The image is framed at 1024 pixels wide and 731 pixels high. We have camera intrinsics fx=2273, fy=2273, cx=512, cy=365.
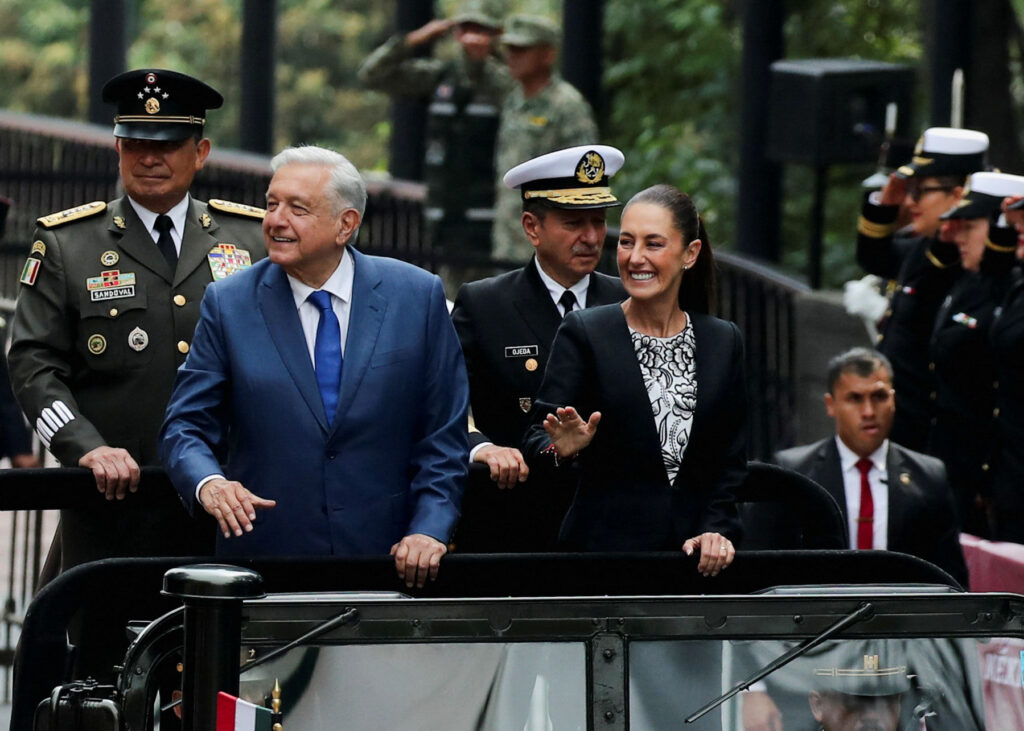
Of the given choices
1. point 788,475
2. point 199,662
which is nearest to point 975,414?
point 788,475

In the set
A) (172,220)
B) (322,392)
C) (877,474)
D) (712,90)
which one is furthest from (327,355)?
(712,90)

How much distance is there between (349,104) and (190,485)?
31646 mm

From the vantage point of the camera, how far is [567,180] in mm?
6039

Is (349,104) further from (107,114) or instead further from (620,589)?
(620,589)

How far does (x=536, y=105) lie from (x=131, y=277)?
19.4ft

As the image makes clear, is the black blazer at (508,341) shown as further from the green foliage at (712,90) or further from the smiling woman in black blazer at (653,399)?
the green foliage at (712,90)

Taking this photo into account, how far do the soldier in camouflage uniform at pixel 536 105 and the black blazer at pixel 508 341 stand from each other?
17.6ft

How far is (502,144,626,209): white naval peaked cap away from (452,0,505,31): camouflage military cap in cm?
675

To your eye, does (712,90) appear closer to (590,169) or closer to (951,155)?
(951,155)

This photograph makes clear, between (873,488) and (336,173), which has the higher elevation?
(336,173)

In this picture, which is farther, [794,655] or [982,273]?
[982,273]

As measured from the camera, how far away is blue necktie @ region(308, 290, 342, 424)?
17.0 feet

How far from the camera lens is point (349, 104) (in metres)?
36.3

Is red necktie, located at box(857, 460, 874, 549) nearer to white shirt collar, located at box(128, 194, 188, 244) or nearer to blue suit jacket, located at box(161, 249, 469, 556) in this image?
white shirt collar, located at box(128, 194, 188, 244)
